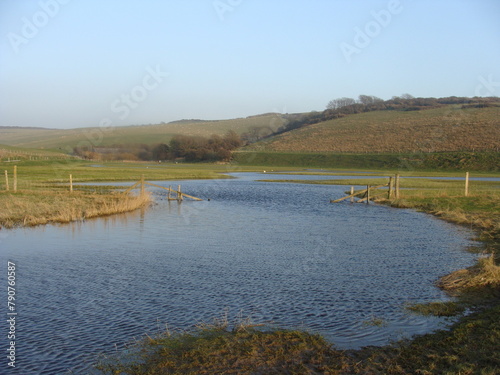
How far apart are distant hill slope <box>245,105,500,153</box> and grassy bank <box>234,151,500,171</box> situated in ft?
16.5

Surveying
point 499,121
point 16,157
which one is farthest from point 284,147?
point 16,157

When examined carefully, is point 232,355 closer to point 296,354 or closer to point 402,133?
point 296,354

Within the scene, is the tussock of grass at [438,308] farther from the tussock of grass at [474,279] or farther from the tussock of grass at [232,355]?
the tussock of grass at [232,355]

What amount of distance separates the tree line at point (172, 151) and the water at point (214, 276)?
3001 inches

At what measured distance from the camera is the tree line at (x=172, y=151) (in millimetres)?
101312

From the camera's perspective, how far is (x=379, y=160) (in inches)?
3644

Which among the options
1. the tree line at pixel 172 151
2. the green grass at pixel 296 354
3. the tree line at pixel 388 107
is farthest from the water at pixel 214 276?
the tree line at pixel 388 107

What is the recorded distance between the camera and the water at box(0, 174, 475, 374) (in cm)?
1038

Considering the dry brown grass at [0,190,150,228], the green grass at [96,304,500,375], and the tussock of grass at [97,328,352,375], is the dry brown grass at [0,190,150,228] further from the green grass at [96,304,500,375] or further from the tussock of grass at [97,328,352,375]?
the green grass at [96,304,500,375]

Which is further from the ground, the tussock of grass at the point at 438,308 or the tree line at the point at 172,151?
the tree line at the point at 172,151

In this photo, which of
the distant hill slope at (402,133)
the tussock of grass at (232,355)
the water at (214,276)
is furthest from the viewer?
the distant hill slope at (402,133)

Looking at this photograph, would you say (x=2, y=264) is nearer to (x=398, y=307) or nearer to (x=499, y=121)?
(x=398, y=307)

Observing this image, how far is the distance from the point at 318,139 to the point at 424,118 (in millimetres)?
27782

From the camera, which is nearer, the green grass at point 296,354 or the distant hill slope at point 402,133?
the green grass at point 296,354
